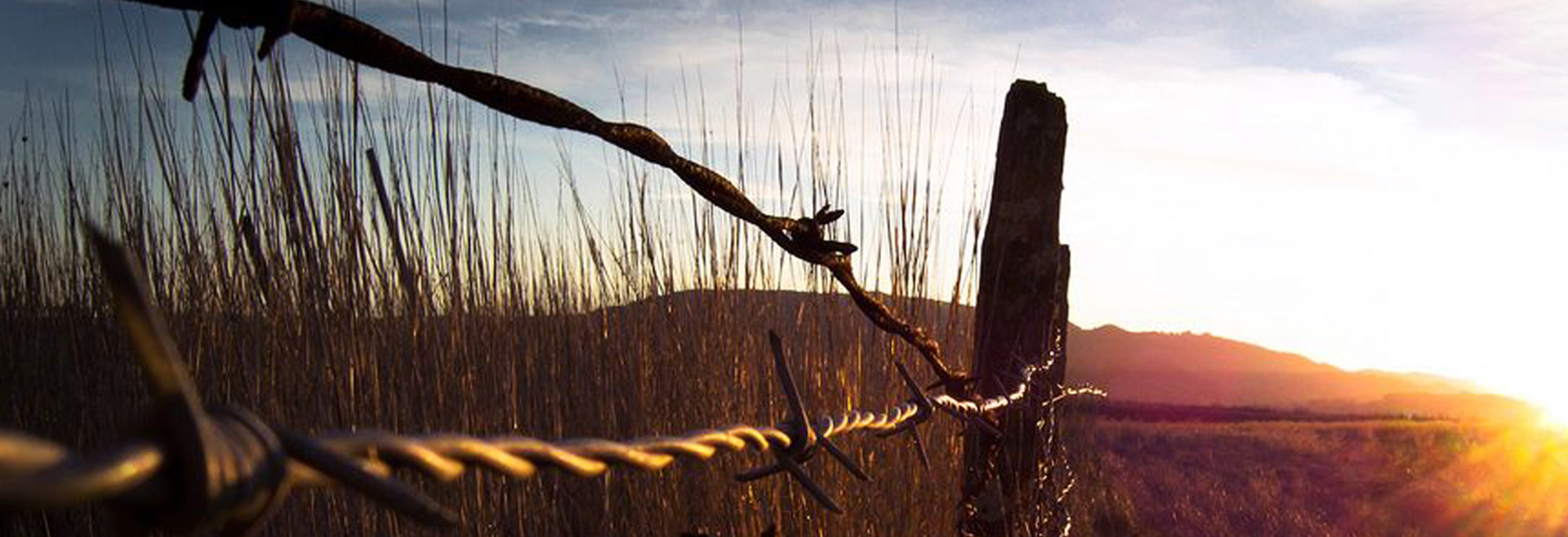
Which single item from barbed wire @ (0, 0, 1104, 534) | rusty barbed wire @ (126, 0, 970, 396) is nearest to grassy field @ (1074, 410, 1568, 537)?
rusty barbed wire @ (126, 0, 970, 396)

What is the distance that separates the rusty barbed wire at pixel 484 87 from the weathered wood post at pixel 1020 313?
0.71 meters

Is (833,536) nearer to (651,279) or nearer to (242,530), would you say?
(651,279)

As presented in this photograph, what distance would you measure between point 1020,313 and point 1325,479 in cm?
1170

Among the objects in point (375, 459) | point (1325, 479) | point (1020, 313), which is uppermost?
point (1020, 313)

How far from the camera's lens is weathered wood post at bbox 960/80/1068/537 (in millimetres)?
2334

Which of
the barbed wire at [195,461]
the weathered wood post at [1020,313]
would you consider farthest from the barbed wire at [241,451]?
the weathered wood post at [1020,313]

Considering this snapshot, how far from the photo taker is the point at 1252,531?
988cm

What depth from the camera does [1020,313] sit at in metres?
2.36

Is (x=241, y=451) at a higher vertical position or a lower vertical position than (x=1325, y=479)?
higher

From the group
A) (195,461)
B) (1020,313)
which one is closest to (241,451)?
(195,461)

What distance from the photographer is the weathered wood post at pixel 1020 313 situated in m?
2.33

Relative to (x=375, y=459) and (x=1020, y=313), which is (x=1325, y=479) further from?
(x=375, y=459)

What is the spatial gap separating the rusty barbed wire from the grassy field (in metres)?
5.86

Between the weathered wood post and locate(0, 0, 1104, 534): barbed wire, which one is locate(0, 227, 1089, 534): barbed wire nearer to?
locate(0, 0, 1104, 534): barbed wire
